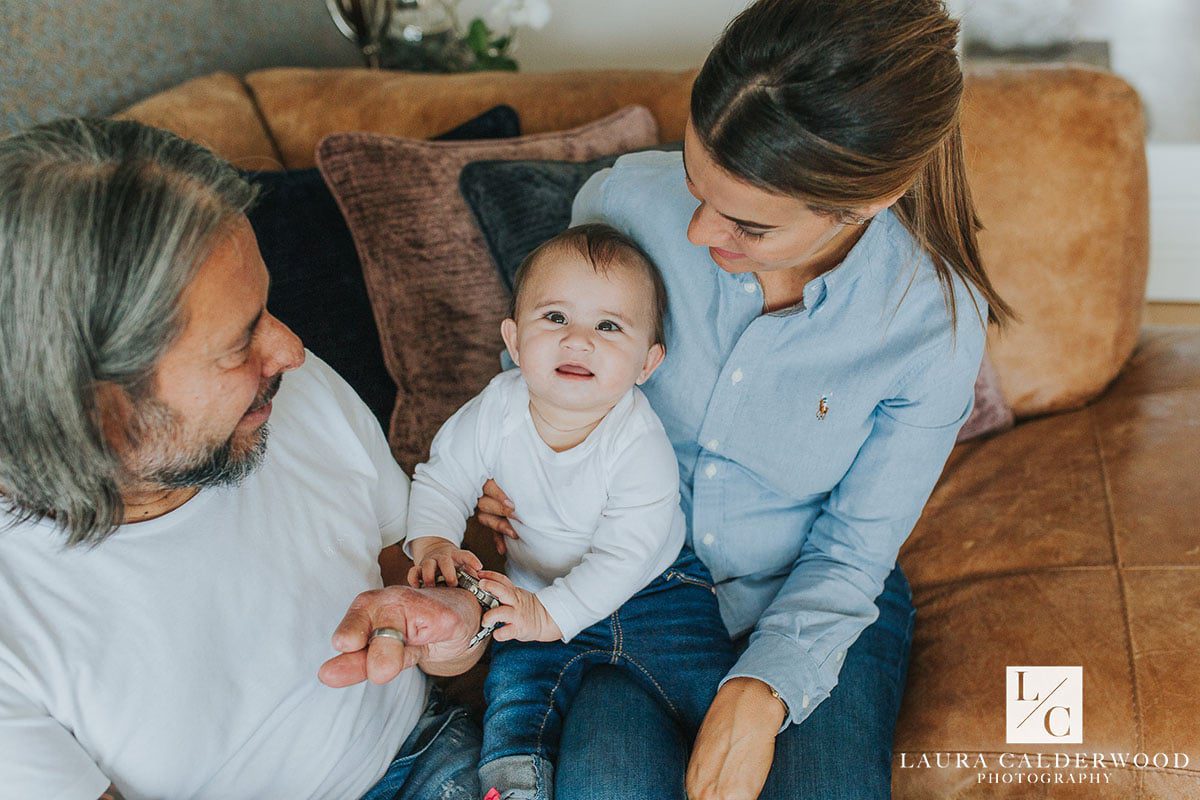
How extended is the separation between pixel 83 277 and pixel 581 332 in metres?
0.64

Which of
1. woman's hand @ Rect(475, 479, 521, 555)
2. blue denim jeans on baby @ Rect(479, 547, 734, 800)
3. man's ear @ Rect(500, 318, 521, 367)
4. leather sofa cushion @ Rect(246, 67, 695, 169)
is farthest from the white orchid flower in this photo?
blue denim jeans on baby @ Rect(479, 547, 734, 800)

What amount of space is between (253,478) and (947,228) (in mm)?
1008

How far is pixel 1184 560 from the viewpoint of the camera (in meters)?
1.58

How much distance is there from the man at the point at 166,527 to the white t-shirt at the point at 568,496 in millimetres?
163

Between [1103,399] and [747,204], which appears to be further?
[1103,399]

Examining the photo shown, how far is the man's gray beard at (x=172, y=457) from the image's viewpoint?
98 cm

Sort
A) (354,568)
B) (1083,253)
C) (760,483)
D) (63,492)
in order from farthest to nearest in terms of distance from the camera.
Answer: (1083,253) < (760,483) < (354,568) < (63,492)

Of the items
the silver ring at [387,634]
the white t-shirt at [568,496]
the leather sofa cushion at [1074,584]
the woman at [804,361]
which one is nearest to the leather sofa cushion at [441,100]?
the woman at [804,361]

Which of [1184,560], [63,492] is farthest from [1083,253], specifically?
[63,492]

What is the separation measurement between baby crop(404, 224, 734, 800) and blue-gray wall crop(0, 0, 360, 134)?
3.65 feet

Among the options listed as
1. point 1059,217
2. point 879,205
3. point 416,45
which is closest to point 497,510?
point 879,205

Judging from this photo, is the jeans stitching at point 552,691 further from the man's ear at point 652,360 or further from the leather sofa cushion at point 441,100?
the leather sofa cushion at point 441,100

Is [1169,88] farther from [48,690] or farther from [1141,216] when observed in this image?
[48,690]

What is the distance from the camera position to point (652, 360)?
1416mm
